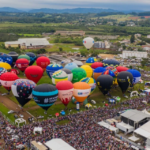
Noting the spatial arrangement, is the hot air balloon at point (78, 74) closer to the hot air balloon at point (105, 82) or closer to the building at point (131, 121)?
the hot air balloon at point (105, 82)

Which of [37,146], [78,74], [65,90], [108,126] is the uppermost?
[78,74]

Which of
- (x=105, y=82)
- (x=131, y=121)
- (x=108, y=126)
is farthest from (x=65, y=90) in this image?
(x=131, y=121)

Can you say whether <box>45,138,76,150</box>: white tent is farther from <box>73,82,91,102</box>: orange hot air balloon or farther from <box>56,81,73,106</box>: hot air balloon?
<box>73,82,91,102</box>: orange hot air balloon

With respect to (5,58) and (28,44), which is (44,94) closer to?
(5,58)

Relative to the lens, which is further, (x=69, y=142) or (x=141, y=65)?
(x=141, y=65)

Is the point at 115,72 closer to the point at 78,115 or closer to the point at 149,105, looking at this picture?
the point at 149,105

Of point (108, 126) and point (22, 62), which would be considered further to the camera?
point (22, 62)

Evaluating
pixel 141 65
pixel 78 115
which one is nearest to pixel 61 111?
pixel 78 115

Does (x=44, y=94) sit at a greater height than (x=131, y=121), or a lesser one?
greater
